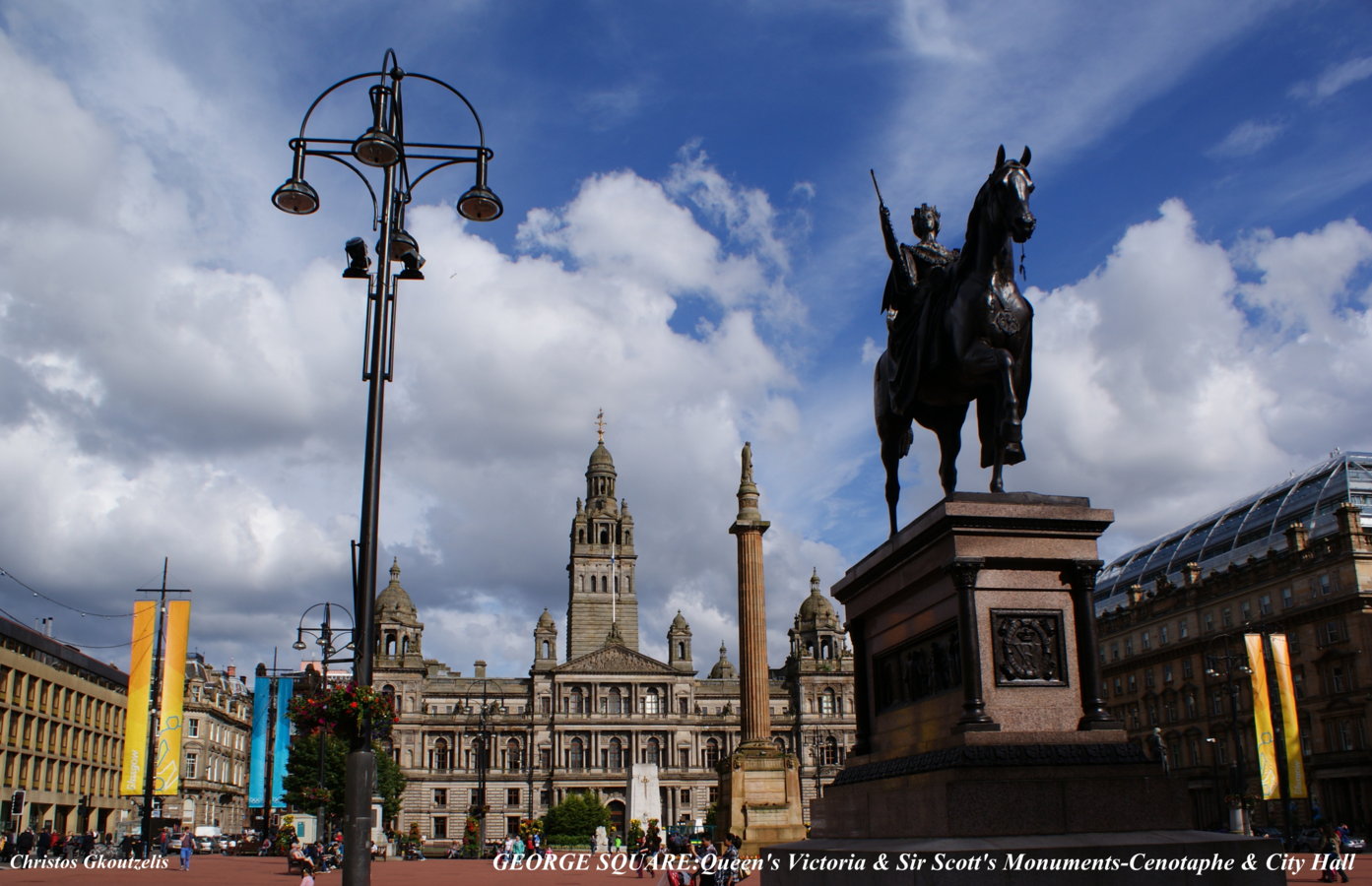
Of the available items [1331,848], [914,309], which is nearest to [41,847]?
[1331,848]

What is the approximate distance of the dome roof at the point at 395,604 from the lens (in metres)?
114

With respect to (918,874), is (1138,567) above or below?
above

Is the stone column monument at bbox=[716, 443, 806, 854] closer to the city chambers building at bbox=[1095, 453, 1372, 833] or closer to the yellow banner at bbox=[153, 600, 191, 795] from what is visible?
the city chambers building at bbox=[1095, 453, 1372, 833]

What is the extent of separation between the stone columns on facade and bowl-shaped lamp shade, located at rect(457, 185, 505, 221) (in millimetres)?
27926

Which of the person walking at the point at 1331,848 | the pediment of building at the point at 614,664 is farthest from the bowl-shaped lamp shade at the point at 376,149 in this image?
the pediment of building at the point at 614,664

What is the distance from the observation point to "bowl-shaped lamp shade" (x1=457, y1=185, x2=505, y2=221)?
11.9 metres

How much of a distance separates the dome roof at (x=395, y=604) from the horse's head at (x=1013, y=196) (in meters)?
109

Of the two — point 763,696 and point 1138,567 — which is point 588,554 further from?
point 763,696

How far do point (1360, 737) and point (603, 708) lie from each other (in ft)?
252

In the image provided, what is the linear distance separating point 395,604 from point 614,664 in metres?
23.3

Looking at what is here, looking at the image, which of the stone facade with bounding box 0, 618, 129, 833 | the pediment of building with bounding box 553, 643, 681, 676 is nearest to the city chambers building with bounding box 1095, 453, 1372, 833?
the stone facade with bounding box 0, 618, 129, 833

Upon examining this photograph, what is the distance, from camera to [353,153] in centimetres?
1073

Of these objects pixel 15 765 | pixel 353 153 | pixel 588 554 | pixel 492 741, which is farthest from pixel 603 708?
pixel 353 153

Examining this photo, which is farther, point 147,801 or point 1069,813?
point 147,801
